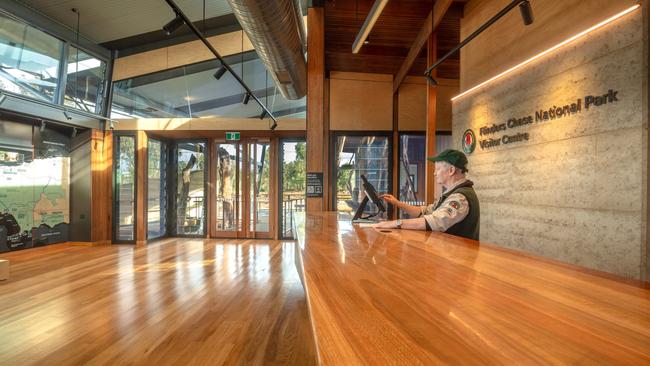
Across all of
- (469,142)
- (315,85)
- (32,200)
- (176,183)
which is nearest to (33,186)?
(32,200)

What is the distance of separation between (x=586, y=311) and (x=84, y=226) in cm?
884

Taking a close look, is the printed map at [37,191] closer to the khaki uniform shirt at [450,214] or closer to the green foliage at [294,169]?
the green foliage at [294,169]

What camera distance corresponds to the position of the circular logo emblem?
454 cm

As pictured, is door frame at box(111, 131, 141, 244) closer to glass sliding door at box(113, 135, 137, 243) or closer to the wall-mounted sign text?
glass sliding door at box(113, 135, 137, 243)

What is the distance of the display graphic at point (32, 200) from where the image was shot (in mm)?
5922

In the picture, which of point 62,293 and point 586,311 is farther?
point 62,293

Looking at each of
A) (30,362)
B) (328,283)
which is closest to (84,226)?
(30,362)

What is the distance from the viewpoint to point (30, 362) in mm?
2424

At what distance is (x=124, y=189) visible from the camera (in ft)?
24.9

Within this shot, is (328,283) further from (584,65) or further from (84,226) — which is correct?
(84,226)

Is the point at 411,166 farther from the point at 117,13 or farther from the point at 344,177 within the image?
the point at 117,13

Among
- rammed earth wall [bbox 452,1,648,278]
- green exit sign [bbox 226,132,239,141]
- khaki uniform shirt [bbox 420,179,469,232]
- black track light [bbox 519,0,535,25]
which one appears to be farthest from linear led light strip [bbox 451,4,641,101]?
green exit sign [bbox 226,132,239,141]

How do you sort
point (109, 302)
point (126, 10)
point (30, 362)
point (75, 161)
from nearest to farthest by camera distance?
point (30, 362)
point (109, 302)
point (126, 10)
point (75, 161)

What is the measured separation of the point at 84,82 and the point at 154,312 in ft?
19.0
